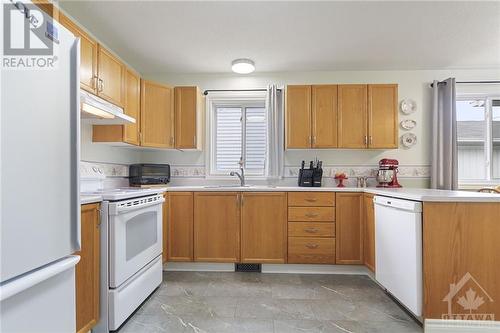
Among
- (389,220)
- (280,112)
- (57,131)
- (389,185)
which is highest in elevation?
(280,112)

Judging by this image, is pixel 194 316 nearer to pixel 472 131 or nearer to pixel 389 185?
pixel 389 185

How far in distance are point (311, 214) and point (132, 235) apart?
1793 mm

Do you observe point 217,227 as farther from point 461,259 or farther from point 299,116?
point 461,259

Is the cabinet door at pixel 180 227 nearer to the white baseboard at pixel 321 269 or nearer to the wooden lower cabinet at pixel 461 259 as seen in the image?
the white baseboard at pixel 321 269

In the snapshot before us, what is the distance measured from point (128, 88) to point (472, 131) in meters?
4.29

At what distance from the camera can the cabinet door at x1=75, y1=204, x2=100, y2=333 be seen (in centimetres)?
155

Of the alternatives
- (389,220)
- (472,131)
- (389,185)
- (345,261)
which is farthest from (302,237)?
(472,131)

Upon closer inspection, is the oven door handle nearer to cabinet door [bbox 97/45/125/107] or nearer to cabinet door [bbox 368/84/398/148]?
cabinet door [bbox 97/45/125/107]

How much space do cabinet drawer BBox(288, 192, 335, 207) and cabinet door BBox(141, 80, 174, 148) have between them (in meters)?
1.58

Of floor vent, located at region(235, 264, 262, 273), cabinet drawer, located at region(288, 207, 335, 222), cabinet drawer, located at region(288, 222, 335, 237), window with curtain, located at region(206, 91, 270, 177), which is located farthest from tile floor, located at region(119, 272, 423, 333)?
window with curtain, located at region(206, 91, 270, 177)

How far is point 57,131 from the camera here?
36.9 inches

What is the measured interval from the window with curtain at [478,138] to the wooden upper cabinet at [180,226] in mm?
3481

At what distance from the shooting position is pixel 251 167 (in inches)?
145

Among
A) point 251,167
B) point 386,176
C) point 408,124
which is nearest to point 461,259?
point 386,176
